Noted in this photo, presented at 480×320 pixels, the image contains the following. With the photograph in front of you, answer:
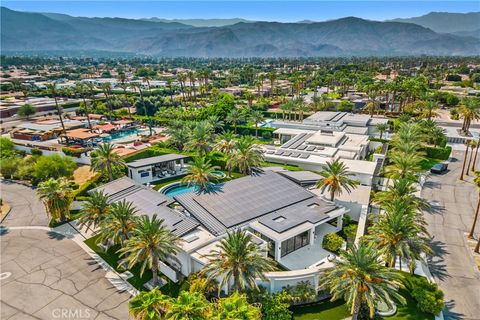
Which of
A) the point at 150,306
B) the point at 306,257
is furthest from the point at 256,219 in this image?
the point at 150,306

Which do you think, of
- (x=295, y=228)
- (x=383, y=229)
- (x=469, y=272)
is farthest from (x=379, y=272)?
(x=469, y=272)

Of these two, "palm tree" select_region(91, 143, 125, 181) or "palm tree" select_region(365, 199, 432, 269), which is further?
"palm tree" select_region(91, 143, 125, 181)

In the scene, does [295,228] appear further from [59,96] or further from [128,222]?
[59,96]

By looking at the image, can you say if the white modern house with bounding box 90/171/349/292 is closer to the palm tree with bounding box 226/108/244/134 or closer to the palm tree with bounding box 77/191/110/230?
the palm tree with bounding box 77/191/110/230

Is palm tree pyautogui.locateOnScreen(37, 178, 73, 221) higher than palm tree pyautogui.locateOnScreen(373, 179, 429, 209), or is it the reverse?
palm tree pyautogui.locateOnScreen(373, 179, 429, 209)

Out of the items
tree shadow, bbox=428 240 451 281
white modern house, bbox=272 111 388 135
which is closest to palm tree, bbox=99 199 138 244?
tree shadow, bbox=428 240 451 281

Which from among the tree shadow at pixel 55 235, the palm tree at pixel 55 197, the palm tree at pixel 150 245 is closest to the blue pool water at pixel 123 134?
the palm tree at pixel 55 197
